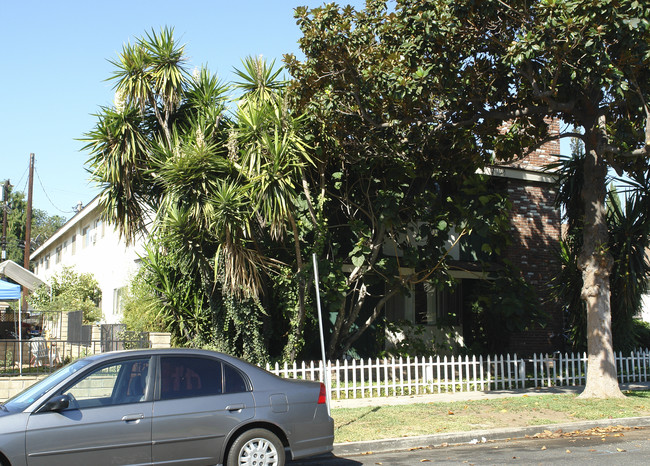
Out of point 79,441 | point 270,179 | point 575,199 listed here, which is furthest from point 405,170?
point 79,441

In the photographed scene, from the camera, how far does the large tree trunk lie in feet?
41.3

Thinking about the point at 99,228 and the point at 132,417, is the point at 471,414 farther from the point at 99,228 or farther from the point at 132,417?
the point at 99,228

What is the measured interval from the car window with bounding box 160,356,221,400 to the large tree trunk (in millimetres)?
8634

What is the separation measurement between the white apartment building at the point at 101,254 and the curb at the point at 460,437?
11020 millimetres

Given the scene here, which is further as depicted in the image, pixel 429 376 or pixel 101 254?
pixel 101 254

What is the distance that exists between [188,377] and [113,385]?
742 millimetres

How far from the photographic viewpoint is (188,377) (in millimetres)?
6746

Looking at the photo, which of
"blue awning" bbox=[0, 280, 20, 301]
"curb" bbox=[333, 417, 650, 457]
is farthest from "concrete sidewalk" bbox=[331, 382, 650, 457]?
"blue awning" bbox=[0, 280, 20, 301]

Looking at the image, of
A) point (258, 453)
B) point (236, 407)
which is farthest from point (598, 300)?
point (236, 407)

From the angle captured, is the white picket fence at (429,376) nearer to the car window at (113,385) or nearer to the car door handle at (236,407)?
the car door handle at (236,407)

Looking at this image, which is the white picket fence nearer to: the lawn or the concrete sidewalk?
the concrete sidewalk

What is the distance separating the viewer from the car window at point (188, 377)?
6617 mm

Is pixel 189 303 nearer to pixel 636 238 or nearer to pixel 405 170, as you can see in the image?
pixel 405 170

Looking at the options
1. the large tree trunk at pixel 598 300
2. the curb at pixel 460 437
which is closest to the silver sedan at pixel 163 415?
the curb at pixel 460 437
